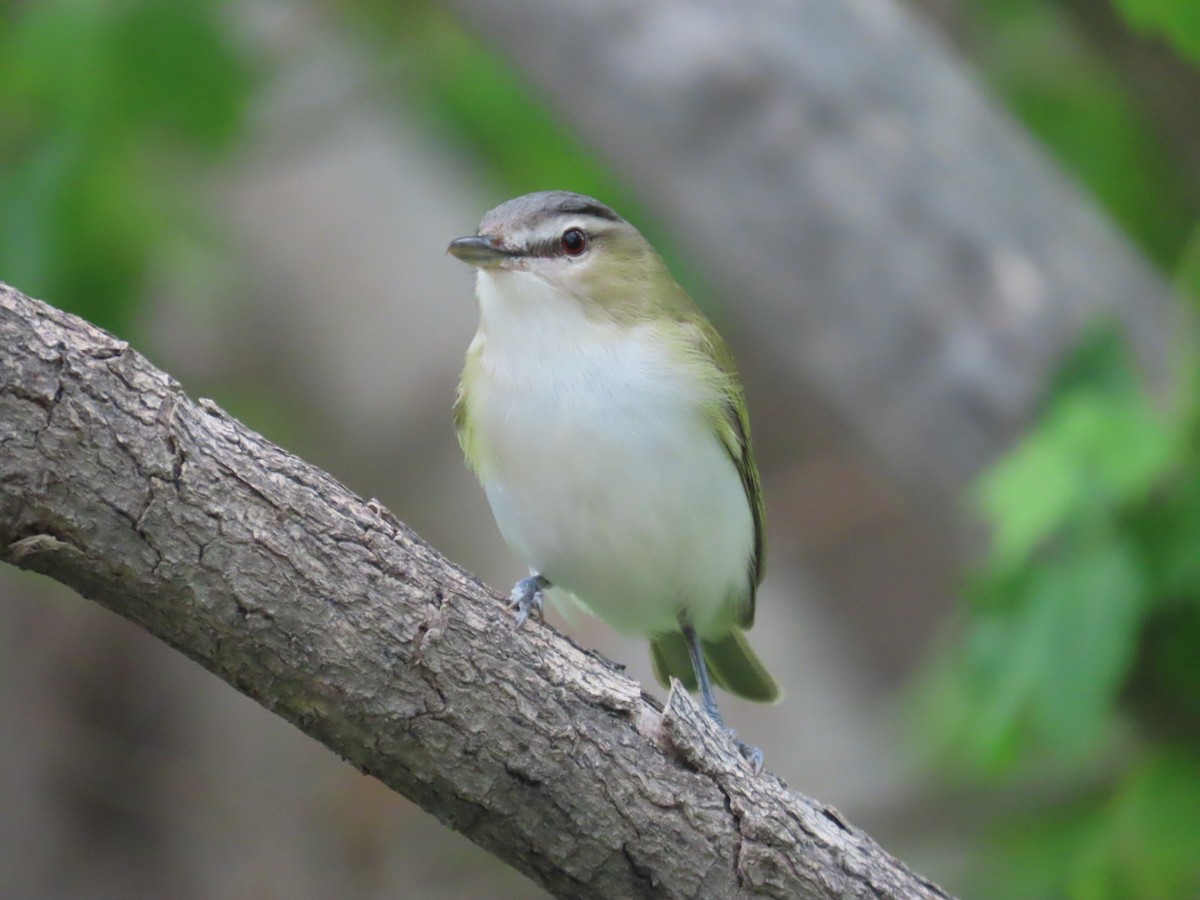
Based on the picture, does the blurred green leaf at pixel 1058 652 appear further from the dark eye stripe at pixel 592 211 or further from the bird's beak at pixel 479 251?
the bird's beak at pixel 479 251

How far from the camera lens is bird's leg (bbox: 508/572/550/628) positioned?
9.76 feet

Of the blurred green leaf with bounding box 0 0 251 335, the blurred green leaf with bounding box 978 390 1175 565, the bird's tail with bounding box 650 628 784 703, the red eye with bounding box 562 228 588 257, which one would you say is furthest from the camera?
the blurred green leaf with bounding box 0 0 251 335

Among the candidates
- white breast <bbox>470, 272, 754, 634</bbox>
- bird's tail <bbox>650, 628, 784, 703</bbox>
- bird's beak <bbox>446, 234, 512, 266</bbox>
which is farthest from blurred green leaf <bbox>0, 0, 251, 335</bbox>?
bird's tail <bbox>650, 628, 784, 703</bbox>

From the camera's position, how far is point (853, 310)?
594cm

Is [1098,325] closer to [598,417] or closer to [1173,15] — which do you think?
[1173,15]

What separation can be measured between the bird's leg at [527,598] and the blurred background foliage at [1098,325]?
4.56 ft

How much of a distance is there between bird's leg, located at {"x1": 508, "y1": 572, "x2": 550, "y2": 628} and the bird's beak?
0.88 meters

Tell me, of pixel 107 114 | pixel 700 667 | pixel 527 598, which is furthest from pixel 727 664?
pixel 107 114

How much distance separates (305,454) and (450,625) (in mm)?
6413

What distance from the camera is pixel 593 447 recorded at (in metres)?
3.71

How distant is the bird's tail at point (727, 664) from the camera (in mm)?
4762

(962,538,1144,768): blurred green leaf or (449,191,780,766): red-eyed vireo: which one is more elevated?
(962,538,1144,768): blurred green leaf

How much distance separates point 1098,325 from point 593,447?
8.24 ft

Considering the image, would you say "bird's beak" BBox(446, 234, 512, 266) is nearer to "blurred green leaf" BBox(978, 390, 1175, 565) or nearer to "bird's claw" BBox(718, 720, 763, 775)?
"bird's claw" BBox(718, 720, 763, 775)
